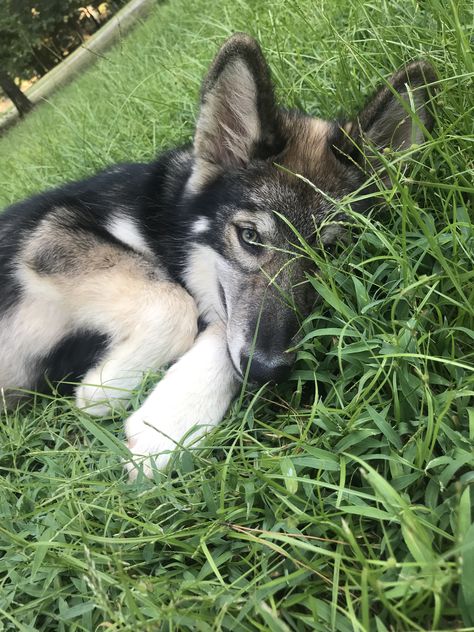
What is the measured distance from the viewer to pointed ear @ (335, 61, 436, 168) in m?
1.83

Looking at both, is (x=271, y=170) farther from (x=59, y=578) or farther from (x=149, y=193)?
(x=59, y=578)

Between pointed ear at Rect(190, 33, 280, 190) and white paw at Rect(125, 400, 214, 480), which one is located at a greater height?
pointed ear at Rect(190, 33, 280, 190)

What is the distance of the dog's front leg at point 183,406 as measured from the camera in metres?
1.78

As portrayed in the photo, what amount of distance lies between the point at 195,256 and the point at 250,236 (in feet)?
1.42

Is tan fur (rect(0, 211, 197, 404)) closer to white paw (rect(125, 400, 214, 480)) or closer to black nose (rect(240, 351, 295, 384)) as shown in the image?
white paw (rect(125, 400, 214, 480))

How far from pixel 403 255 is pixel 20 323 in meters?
1.76

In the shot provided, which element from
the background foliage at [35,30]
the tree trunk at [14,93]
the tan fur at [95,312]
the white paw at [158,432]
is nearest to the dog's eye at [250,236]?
the tan fur at [95,312]

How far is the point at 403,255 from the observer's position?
5.32ft

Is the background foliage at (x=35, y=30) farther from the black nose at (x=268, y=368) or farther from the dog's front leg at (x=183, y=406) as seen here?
the black nose at (x=268, y=368)

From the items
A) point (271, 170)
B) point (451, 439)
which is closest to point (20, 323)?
point (271, 170)

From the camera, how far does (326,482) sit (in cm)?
137

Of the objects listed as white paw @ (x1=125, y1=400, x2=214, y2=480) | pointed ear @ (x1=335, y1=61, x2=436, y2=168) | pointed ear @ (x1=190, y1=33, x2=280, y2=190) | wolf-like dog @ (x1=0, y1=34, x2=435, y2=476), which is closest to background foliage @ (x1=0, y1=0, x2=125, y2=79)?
wolf-like dog @ (x1=0, y1=34, x2=435, y2=476)

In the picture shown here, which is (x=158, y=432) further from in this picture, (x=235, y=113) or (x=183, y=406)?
(x=235, y=113)

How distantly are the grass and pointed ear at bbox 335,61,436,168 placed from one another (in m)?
0.09
